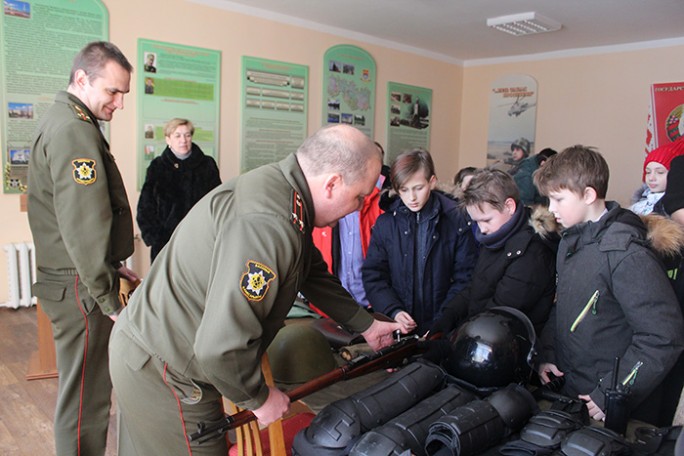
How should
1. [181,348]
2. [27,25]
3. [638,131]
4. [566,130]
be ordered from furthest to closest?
[566,130], [638,131], [27,25], [181,348]

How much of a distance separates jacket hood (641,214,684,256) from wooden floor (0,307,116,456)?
2.50 meters

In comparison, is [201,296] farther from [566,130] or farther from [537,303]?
[566,130]

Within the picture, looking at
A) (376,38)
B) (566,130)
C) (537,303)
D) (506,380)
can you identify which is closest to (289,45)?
(376,38)

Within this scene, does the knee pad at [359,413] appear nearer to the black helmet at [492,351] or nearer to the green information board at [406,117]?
the black helmet at [492,351]

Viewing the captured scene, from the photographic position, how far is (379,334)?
1808mm

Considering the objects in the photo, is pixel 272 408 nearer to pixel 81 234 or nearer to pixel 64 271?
pixel 81 234

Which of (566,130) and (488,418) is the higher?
(566,130)


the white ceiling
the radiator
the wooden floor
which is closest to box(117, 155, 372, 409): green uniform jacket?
the wooden floor

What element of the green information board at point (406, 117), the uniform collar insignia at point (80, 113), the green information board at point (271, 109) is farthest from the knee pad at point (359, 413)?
the green information board at point (406, 117)

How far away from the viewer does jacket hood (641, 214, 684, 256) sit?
1.54 m

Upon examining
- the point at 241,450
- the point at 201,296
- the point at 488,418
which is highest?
the point at 201,296

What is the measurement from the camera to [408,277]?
244 centimetres

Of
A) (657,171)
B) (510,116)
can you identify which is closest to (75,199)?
(657,171)

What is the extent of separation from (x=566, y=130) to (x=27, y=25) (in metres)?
6.74
